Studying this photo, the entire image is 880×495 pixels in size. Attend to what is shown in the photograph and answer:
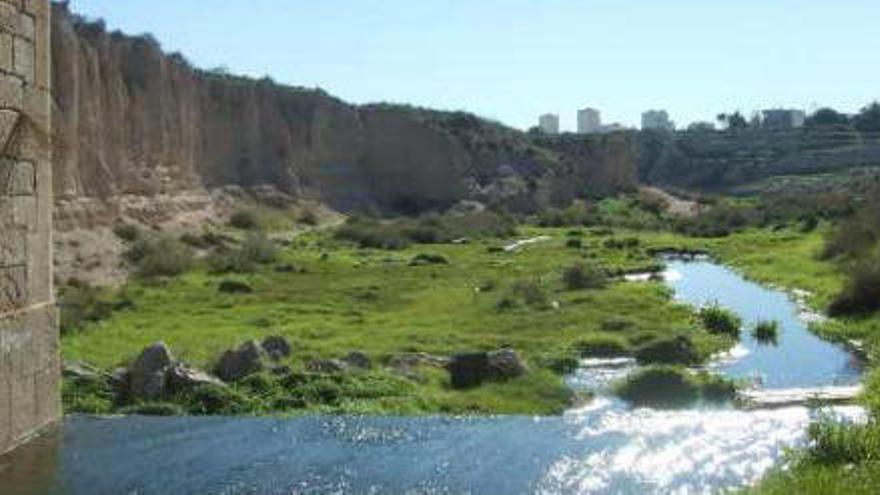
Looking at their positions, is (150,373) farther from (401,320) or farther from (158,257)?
(158,257)

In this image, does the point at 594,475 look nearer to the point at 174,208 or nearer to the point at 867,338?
the point at 867,338

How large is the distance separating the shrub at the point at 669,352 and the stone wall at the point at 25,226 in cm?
1778

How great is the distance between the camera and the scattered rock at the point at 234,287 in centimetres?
3884

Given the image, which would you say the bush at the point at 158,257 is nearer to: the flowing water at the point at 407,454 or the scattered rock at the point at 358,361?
the scattered rock at the point at 358,361

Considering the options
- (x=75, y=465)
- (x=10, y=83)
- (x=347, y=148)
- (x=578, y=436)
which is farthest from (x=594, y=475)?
(x=347, y=148)

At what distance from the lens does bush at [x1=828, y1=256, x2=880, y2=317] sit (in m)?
31.6

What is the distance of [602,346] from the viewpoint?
27.8 metres

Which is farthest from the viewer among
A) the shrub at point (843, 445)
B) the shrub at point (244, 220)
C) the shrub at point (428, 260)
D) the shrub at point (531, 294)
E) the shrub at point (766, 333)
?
the shrub at point (244, 220)

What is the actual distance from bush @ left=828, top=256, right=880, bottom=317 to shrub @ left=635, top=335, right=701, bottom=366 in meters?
6.74

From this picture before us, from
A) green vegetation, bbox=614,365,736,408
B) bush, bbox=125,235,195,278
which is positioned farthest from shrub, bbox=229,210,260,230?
green vegetation, bbox=614,365,736,408

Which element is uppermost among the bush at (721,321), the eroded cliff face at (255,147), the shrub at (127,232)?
the eroded cliff face at (255,147)

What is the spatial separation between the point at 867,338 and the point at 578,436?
16.2 metres

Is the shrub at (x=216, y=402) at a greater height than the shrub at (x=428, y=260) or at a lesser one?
lesser

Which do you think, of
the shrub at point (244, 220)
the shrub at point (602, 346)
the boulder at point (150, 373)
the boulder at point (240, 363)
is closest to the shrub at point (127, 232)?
the shrub at point (244, 220)
